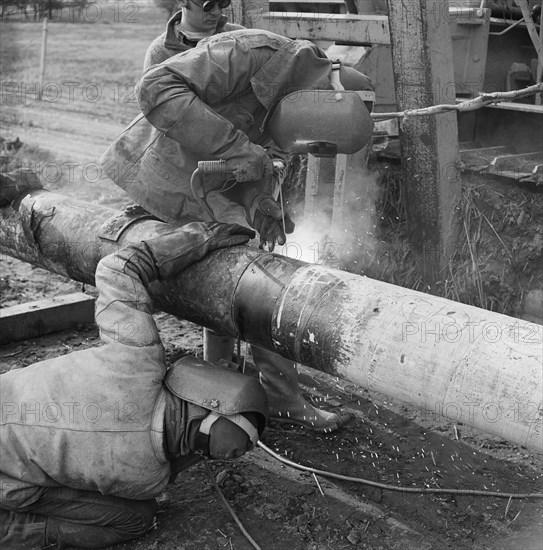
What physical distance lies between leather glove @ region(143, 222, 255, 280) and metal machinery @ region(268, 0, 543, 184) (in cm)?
213

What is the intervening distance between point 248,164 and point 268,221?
416 mm

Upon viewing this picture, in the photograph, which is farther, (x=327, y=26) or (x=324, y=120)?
(x=327, y=26)

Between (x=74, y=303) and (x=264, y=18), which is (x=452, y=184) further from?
(x=74, y=303)

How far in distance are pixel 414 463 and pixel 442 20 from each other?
2.59 metres

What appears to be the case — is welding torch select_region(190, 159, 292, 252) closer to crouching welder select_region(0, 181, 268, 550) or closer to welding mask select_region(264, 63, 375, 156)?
welding mask select_region(264, 63, 375, 156)

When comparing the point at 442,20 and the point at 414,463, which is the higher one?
the point at 442,20

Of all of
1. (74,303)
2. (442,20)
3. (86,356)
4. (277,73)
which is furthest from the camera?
(74,303)

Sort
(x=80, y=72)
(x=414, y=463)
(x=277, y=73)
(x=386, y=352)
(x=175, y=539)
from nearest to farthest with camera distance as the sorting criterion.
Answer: (x=386, y=352), (x=175, y=539), (x=277, y=73), (x=414, y=463), (x=80, y=72)

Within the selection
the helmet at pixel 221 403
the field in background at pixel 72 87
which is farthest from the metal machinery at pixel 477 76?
the field in background at pixel 72 87

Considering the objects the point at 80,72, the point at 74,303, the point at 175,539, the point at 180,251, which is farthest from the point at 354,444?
the point at 80,72

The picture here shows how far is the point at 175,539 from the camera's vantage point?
3350mm

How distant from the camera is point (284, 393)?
4.39 meters

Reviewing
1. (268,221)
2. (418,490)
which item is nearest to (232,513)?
(418,490)

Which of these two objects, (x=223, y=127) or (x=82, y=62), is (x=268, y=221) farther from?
(x=82, y=62)
